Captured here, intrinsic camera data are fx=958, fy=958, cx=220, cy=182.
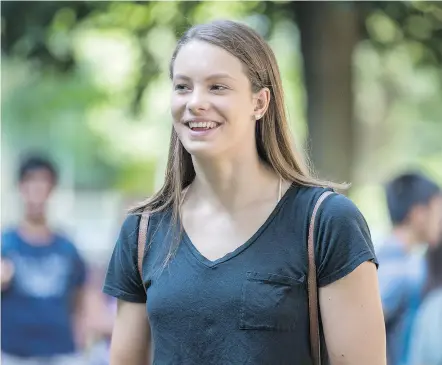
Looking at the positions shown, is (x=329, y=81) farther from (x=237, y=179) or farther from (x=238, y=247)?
(x=238, y=247)

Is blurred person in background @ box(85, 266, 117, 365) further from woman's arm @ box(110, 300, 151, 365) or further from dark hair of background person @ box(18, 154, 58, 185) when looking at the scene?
woman's arm @ box(110, 300, 151, 365)

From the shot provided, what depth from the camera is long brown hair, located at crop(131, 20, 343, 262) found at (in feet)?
8.67

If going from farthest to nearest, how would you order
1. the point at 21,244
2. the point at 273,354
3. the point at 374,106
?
the point at 374,106 → the point at 21,244 → the point at 273,354

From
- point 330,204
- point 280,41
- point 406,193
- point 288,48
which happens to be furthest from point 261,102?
point 288,48

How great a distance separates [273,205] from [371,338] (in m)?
0.45

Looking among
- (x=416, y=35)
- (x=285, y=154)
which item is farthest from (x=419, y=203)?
(x=285, y=154)

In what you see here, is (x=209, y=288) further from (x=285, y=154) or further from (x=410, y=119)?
(x=410, y=119)

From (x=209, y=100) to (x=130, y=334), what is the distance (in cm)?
74

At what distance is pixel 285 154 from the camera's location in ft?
9.15

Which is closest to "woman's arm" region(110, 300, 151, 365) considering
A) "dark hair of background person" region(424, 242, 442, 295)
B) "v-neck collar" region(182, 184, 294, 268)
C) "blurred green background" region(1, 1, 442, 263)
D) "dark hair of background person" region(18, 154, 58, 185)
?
"v-neck collar" region(182, 184, 294, 268)

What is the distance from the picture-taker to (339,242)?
2.47 meters

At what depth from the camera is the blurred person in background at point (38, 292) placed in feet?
21.6

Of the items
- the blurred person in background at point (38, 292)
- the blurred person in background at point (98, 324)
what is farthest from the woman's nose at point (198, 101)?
the blurred person in background at point (98, 324)

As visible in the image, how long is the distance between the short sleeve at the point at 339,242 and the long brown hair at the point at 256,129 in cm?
17
